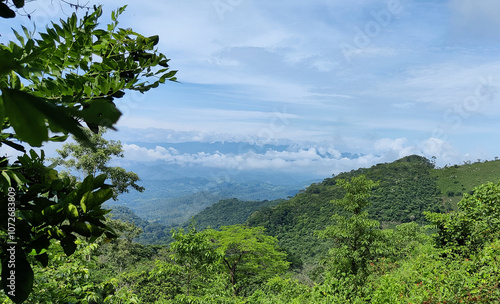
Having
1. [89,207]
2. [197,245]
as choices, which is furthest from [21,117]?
[197,245]

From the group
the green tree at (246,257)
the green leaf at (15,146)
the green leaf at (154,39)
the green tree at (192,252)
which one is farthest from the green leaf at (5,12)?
the green tree at (246,257)

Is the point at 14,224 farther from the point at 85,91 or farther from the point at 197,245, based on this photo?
the point at 197,245

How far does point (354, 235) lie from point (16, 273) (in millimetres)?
13382

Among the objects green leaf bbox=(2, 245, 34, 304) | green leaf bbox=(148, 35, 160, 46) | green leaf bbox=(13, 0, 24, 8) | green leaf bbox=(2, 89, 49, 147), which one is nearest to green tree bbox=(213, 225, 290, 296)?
green leaf bbox=(148, 35, 160, 46)

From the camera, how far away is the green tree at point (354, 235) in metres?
12.4

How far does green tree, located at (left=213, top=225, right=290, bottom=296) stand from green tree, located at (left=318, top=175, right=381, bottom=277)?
4.19 meters

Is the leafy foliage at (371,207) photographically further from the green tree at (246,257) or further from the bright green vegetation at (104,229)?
the bright green vegetation at (104,229)

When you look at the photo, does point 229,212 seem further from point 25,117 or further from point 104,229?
point 25,117

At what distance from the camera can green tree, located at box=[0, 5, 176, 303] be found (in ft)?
0.98

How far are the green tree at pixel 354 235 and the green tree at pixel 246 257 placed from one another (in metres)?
4.19

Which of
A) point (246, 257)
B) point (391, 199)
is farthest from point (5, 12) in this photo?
point (391, 199)

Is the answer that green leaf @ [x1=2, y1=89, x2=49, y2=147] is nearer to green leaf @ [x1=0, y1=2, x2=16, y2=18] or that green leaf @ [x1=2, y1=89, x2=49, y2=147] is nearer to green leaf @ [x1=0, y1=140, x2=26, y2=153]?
green leaf @ [x1=0, y1=2, x2=16, y2=18]

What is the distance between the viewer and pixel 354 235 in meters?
12.8

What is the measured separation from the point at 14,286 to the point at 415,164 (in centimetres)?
9255
